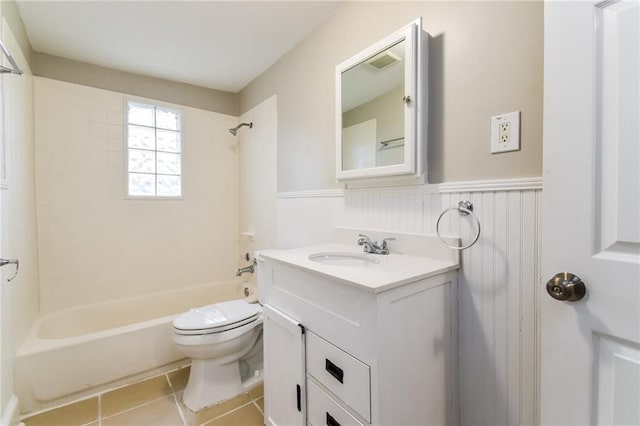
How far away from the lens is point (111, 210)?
2.28 meters

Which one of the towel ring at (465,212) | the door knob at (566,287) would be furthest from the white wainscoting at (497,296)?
the door knob at (566,287)

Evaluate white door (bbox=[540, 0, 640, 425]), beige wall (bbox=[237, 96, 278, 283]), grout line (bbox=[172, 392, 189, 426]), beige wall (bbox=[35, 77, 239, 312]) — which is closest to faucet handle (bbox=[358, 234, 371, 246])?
white door (bbox=[540, 0, 640, 425])

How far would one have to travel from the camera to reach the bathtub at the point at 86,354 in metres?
1.53

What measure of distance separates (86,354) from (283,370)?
4.13ft

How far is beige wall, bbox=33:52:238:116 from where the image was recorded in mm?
2055

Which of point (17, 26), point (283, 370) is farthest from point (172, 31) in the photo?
point (283, 370)

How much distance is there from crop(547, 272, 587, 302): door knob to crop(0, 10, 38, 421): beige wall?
6.76ft

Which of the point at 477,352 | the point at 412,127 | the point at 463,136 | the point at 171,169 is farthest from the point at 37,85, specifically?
the point at 477,352

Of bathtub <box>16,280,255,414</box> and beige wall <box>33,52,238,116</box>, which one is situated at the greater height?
beige wall <box>33,52,238,116</box>

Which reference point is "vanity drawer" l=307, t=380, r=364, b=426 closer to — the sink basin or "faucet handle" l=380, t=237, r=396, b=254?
the sink basin

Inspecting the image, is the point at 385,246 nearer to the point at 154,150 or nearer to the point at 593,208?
the point at 593,208

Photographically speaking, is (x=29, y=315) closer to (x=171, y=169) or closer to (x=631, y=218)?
(x=171, y=169)

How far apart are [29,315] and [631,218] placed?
2786 mm

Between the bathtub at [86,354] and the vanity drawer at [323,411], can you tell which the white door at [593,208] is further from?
the bathtub at [86,354]
